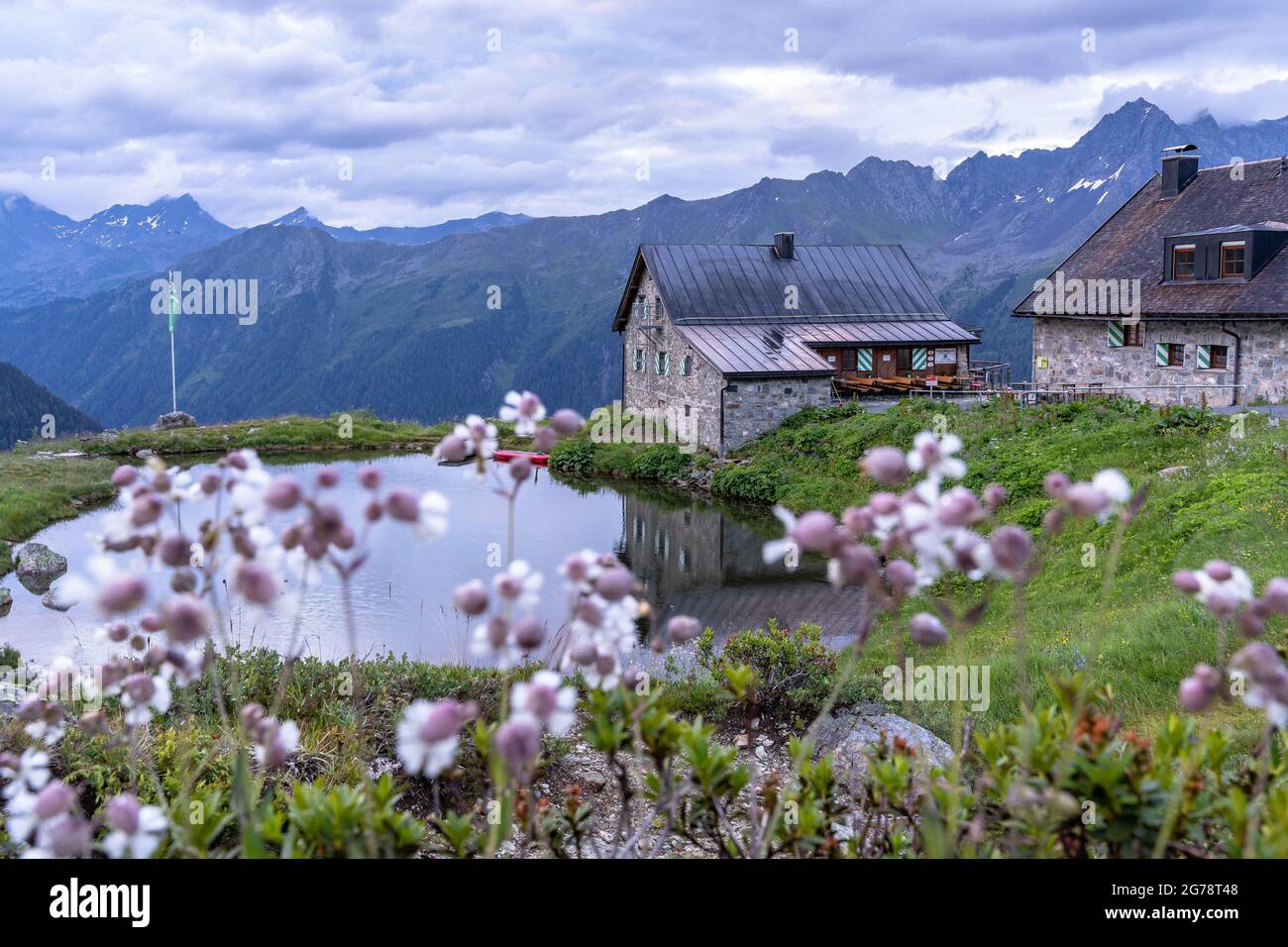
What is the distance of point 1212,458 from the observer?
Answer: 1897 centimetres

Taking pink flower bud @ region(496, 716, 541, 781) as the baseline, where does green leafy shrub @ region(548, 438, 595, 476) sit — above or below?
below

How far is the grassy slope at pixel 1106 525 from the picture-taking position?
10086 millimetres

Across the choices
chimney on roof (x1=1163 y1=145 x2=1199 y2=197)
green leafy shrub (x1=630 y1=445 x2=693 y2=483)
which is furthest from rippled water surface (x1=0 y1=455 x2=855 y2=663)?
chimney on roof (x1=1163 y1=145 x2=1199 y2=197)

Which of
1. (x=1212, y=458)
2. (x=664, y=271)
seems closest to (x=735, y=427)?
(x=664, y=271)

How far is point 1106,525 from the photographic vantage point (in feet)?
55.8

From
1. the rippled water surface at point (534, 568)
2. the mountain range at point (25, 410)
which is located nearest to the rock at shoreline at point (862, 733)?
the rippled water surface at point (534, 568)

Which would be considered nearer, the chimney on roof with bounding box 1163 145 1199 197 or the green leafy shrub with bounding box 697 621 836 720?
the green leafy shrub with bounding box 697 621 836 720

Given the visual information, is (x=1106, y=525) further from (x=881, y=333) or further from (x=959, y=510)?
(x=881, y=333)

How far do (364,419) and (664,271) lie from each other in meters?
15.4

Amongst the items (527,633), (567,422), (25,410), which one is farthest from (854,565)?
(25,410)

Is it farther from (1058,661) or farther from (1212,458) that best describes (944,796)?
(1212,458)

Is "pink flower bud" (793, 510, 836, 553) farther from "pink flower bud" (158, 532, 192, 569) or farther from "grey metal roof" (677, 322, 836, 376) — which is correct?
"grey metal roof" (677, 322, 836, 376)

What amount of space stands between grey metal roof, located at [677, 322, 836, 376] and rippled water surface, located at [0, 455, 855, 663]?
5.57 metres

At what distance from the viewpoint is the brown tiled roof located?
28641 millimetres
